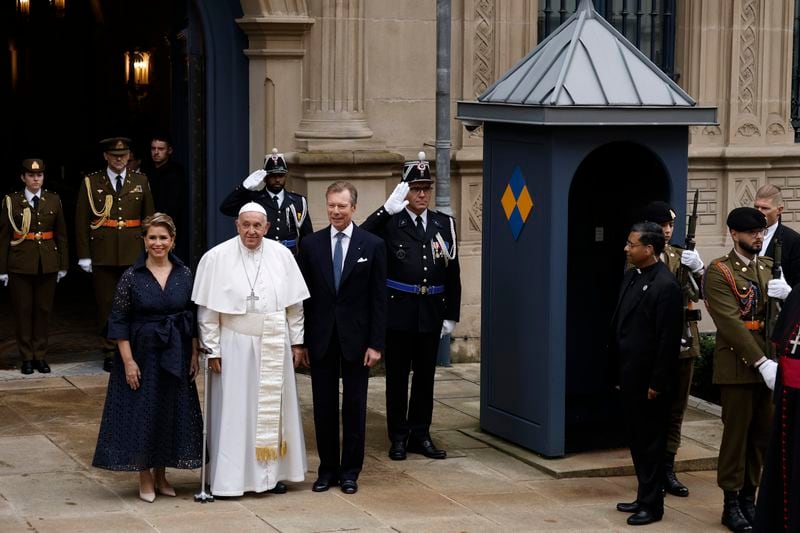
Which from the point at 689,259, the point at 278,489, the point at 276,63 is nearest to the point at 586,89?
the point at 689,259

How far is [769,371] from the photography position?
8.95 meters

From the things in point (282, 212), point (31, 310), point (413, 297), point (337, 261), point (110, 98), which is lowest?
point (31, 310)

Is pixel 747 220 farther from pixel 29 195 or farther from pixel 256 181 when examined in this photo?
pixel 29 195

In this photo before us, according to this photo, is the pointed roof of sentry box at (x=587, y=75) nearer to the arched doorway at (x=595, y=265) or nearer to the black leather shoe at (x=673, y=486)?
the arched doorway at (x=595, y=265)

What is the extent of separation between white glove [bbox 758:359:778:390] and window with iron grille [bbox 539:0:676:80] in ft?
22.0

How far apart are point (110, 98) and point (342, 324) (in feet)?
49.6

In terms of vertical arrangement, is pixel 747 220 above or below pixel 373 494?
above

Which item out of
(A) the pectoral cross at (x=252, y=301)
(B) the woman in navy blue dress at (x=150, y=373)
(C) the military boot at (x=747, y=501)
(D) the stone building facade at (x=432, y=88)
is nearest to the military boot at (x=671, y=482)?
(C) the military boot at (x=747, y=501)

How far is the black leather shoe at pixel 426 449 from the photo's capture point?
34.7ft

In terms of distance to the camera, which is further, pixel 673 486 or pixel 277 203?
pixel 277 203

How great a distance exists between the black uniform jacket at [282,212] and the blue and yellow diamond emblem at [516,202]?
6.58ft

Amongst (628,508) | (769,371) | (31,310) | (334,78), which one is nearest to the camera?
(769,371)

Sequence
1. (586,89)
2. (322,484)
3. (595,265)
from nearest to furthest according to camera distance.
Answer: (322,484), (586,89), (595,265)

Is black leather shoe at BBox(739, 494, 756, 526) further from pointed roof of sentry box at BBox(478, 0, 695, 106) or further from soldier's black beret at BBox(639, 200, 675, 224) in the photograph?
pointed roof of sentry box at BBox(478, 0, 695, 106)
